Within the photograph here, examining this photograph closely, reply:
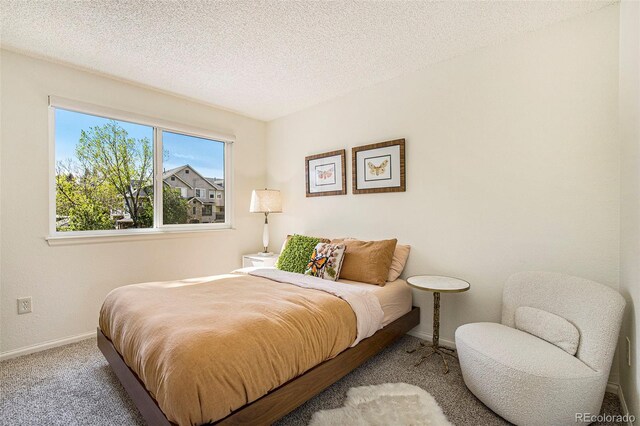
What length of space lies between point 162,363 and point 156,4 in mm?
2164

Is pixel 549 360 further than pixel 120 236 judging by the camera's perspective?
No

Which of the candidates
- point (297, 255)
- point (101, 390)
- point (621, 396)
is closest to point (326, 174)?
point (297, 255)

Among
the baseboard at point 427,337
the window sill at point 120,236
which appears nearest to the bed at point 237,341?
the baseboard at point 427,337

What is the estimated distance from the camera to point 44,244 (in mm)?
2559

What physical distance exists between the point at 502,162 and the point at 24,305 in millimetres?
4149

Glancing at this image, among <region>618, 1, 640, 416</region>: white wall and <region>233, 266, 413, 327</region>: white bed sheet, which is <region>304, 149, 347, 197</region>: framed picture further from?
<region>618, 1, 640, 416</region>: white wall

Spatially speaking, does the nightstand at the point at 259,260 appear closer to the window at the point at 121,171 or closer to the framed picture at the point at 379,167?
the window at the point at 121,171

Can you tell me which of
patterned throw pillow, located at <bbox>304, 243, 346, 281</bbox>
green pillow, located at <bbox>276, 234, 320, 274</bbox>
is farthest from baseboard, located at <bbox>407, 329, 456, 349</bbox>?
green pillow, located at <bbox>276, 234, 320, 274</bbox>

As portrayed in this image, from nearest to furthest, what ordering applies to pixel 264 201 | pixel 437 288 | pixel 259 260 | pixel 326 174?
pixel 437 288, pixel 326 174, pixel 259 260, pixel 264 201

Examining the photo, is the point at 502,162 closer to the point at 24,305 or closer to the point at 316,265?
the point at 316,265

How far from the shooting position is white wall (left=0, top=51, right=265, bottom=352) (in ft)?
7.88

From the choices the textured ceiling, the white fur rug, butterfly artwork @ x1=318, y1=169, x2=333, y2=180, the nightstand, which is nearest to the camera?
the white fur rug

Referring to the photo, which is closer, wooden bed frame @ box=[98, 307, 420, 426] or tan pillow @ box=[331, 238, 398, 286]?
wooden bed frame @ box=[98, 307, 420, 426]

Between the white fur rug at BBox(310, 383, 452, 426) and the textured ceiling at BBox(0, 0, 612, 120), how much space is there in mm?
2535
